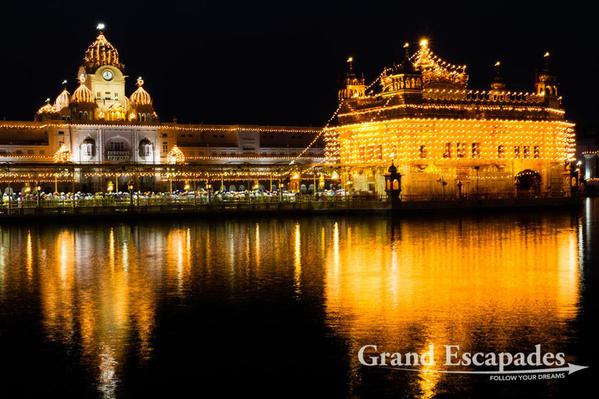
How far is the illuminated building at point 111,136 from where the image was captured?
77812 mm

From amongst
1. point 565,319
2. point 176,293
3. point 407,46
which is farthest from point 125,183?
point 565,319

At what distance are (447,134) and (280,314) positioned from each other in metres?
42.7

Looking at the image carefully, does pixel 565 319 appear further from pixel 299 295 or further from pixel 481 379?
pixel 299 295

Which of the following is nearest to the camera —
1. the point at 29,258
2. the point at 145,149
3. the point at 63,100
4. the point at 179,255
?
the point at 29,258

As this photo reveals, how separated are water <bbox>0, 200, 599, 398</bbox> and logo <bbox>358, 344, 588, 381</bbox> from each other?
209 millimetres

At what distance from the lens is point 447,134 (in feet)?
186

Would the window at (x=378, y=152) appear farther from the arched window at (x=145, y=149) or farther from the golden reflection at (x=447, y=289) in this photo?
the arched window at (x=145, y=149)

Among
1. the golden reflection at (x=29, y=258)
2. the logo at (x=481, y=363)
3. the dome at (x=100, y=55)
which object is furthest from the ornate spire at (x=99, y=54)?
the logo at (x=481, y=363)

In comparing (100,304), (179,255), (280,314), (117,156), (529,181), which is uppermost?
(117,156)

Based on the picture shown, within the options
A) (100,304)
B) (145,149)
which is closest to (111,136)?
(145,149)

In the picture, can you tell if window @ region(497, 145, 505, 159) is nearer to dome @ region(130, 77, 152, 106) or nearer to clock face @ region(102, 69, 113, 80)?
dome @ region(130, 77, 152, 106)

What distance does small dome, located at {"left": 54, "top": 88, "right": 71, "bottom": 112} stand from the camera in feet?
270

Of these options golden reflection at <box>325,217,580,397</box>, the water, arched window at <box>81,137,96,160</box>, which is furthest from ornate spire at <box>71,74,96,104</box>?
golden reflection at <box>325,217,580,397</box>

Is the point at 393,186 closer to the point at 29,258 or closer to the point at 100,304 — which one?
the point at 29,258
